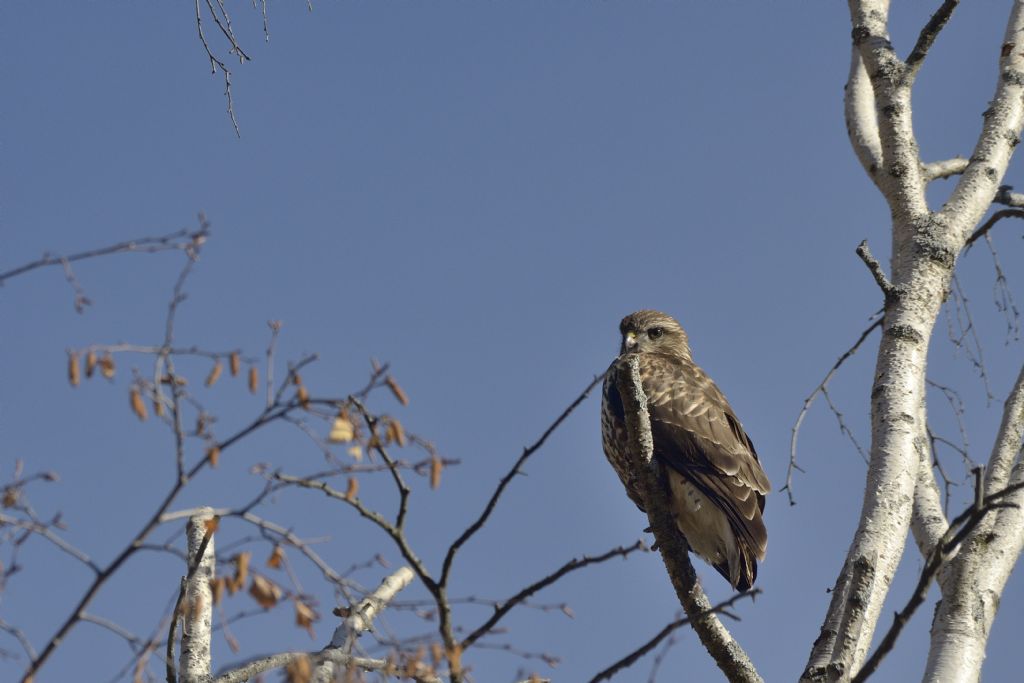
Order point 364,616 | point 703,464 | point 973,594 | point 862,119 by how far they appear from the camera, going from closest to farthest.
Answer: point 364,616
point 973,594
point 703,464
point 862,119

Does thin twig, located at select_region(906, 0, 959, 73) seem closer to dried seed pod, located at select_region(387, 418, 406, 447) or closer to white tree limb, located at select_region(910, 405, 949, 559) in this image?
white tree limb, located at select_region(910, 405, 949, 559)

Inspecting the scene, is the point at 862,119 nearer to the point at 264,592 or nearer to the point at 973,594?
the point at 973,594

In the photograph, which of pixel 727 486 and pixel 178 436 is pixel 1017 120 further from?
pixel 178 436

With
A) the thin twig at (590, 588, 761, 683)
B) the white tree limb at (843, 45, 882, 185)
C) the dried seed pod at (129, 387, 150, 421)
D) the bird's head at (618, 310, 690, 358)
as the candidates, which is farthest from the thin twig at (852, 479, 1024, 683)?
the bird's head at (618, 310, 690, 358)

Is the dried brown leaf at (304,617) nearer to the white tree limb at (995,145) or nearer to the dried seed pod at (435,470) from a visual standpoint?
the dried seed pod at (435,470)

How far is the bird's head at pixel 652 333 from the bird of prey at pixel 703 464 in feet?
3.21

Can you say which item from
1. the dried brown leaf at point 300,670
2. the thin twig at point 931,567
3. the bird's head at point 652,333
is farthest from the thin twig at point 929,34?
the dried brown leaf at point 300,670

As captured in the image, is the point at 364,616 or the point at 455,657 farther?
the point at 364,616

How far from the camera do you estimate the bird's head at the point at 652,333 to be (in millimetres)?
7797

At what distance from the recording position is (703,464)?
5.81m

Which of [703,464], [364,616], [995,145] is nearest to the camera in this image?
[364,616]

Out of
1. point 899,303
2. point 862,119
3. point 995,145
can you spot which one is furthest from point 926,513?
point 862,119

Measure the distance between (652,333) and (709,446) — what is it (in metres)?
2.03

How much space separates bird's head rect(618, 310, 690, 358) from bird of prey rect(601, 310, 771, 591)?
0.98m
